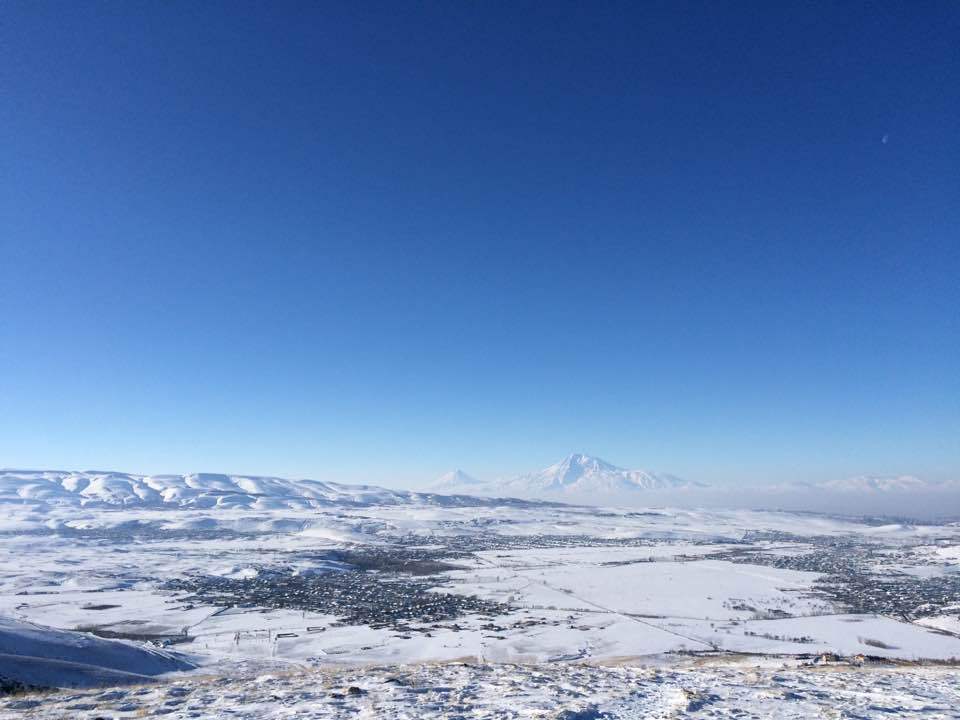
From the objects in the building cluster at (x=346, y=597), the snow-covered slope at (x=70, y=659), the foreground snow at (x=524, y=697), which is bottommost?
the building cluster at (x=346, y=597)

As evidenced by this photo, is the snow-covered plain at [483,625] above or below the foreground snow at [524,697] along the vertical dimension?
below

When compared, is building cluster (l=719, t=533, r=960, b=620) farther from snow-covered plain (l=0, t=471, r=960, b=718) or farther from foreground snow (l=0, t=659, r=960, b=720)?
foreground snow (l=0, t=659, r=960, b=720)

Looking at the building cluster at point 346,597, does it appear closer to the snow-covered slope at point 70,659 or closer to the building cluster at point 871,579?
the snow-covered slope at point 70,659

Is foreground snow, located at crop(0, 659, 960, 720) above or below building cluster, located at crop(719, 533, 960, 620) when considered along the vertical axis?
above

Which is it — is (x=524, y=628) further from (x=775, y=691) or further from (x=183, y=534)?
(x=183, y=534)

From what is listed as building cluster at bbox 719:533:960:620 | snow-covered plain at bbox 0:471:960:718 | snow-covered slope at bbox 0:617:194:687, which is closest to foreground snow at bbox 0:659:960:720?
snow-covered plain at bbox 0:471:960:718

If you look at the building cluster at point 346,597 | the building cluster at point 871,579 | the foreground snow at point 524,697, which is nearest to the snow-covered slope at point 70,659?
the foreground snow at point 524,697
